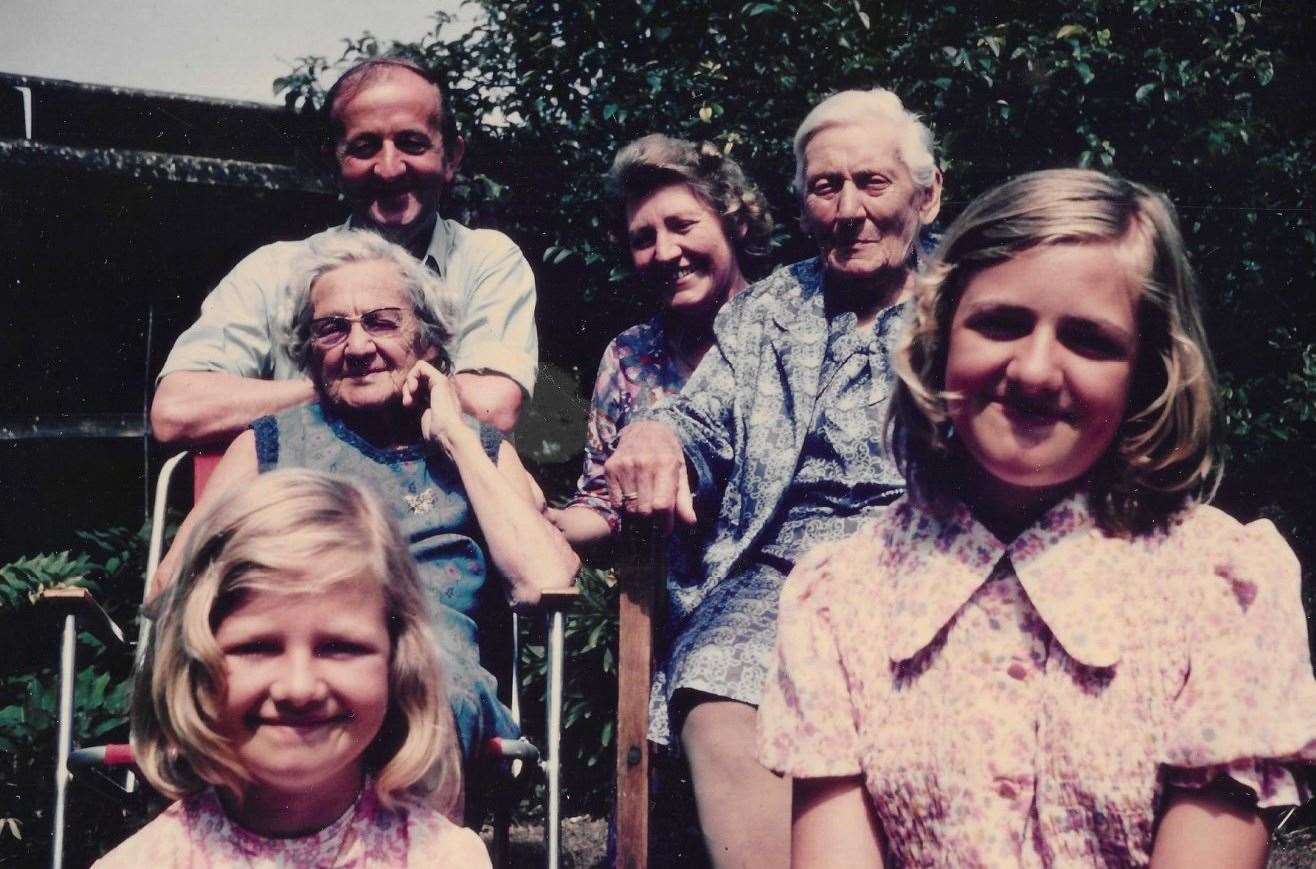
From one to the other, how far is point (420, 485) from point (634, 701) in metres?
0.69

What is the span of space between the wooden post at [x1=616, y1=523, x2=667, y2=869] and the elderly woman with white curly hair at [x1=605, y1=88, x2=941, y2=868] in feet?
0.33

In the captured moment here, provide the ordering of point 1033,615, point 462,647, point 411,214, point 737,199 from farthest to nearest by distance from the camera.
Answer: point 737,199 < point 411,214 < point 462,647 < point 1033,615

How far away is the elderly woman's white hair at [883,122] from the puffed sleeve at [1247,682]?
1680mm

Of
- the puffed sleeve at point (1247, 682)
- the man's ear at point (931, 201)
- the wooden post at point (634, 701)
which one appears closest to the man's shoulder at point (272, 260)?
the wooden post at point (634, 701)

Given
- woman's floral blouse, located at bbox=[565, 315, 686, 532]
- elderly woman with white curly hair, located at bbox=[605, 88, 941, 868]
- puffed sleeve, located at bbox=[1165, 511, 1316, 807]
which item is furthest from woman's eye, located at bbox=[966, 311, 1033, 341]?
woman's floral blouse, located at bbox=[565, 315, 686, 532]

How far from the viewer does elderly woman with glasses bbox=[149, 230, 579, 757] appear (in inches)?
101

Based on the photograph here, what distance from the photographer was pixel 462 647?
2365 mm

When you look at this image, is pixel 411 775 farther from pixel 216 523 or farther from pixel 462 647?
pixel 462 647

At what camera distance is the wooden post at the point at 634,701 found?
231 centimetres

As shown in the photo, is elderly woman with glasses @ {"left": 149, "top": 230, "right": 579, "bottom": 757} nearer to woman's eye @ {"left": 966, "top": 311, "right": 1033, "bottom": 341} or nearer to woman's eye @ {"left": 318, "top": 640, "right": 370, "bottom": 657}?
woman's eye @ {"left": 318, "top": 640, "right": 370, "bottom": 657}

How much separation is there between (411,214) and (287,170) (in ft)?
6.67

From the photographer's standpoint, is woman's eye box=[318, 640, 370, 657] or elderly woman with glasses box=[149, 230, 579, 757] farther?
elderly woman with glasses box=[149, 230, 579, 757]

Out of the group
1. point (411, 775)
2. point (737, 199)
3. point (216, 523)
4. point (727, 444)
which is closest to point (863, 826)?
point (411, 775)

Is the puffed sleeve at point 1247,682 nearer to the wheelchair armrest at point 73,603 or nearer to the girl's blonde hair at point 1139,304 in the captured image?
the girl's blonde hair at point 1139,304
